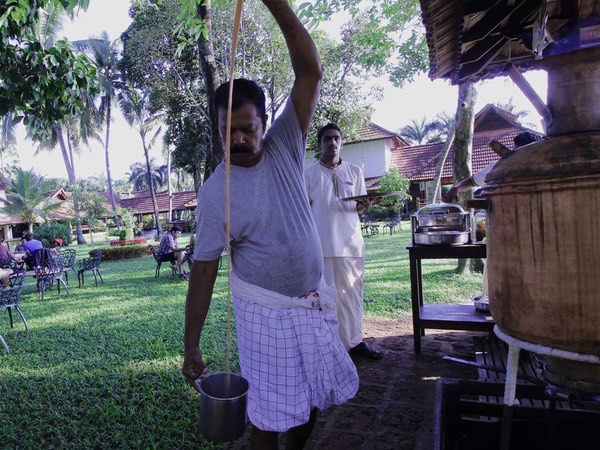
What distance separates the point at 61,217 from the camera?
118 feet

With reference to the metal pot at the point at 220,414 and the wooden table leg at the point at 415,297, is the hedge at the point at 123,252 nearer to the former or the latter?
the wooden table leg at the point at 415,297

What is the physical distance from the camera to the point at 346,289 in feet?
12.4

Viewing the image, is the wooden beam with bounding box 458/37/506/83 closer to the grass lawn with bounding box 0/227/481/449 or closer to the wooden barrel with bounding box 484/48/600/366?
the wooden barrel with bounding box 484/48/600/366

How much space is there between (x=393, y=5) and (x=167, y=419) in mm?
6394

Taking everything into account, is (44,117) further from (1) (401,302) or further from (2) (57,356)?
(1) (401,302)

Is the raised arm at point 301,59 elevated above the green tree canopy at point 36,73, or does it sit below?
below

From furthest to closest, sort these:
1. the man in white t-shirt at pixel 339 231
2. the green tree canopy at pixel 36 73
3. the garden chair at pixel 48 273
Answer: the garden chair at pixel 48 273
the man in white t-shirt at pixel 339 231
the green tree canopy at pixel 36 73

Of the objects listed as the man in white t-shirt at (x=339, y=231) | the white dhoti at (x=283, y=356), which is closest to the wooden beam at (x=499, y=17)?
the white dhoti at (x=283, y=356)

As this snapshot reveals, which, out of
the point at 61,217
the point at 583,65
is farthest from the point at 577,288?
the point at 61,217

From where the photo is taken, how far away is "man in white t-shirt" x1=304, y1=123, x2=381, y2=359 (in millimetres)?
3760

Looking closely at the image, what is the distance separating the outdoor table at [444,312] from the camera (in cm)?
364

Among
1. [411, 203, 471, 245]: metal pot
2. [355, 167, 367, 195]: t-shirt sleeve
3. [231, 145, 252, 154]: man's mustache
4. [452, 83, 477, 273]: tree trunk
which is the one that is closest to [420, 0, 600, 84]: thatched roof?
[231, 145, 252, 154]: man's mustache

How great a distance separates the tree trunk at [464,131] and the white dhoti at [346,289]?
3.78m

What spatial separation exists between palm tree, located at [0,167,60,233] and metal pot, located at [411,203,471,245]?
29.6 metres
